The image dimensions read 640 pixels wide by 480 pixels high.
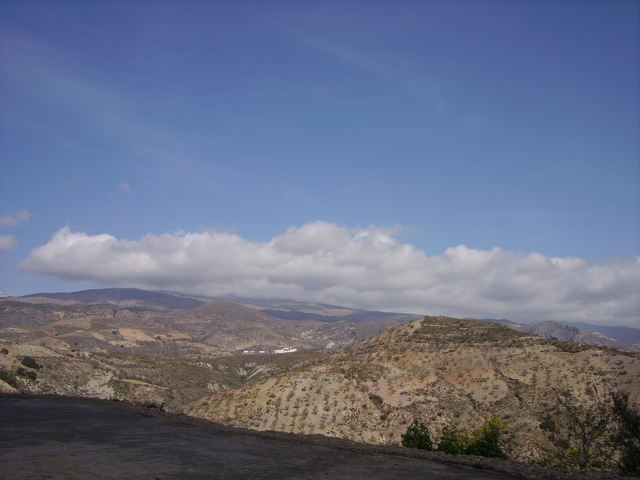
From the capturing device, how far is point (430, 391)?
35438mm

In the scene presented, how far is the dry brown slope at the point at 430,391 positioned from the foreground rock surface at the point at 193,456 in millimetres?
14206

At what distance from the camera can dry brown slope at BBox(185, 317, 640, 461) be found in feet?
101

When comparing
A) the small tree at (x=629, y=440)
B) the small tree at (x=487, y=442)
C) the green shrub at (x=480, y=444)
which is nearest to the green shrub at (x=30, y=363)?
the green shrub at (x=480, y=444)

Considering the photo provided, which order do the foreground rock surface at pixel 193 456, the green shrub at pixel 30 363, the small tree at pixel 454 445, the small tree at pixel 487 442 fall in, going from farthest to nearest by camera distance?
the green shrub at pixel 30 363
the small tree at pixel 454 445
the small tree at pixel 487 442
the foreground rock surface at pixel 193 456

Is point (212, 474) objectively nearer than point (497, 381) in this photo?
Yes

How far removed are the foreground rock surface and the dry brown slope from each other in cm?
1421

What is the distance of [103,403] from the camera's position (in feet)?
77.1

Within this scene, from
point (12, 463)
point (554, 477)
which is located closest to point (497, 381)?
point (554, 477)

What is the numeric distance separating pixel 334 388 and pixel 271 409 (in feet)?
19.0

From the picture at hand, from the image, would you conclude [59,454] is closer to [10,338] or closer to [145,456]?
[145,456]

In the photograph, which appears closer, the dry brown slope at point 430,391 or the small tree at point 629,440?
the small tree at point 629,440

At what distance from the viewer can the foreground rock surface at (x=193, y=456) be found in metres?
9.99

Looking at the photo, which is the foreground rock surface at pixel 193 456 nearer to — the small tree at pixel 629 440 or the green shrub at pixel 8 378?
the small tree at pixel 629 440

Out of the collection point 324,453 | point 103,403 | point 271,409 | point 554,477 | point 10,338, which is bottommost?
point 10,338
